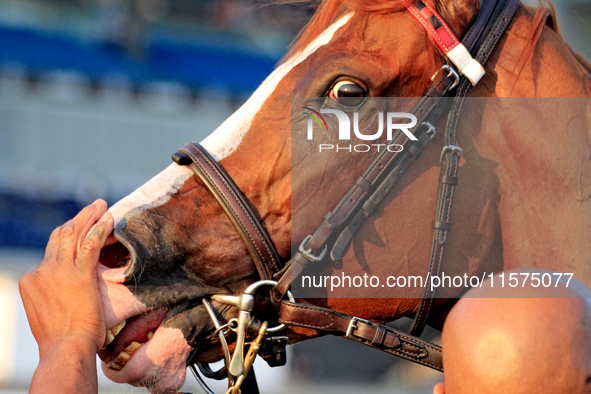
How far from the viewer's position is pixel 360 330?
168cm

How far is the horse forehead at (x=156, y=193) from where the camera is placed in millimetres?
1610

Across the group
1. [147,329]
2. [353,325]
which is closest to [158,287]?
[147,329]

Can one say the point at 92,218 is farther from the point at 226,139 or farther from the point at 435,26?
the point at 435,26

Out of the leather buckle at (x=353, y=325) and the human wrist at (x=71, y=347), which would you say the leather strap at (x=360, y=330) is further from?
the human wrist at (x=71, y=347)

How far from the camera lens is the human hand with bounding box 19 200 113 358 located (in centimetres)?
147

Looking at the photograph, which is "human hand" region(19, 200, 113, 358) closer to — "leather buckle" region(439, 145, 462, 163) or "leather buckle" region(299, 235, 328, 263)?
"leather buckle" region(299, 235, 328, 263)

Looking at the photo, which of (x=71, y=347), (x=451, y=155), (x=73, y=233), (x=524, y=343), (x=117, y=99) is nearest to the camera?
(x=524, y=343)

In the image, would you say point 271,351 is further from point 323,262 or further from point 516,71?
point 516,71

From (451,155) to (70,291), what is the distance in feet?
3.87

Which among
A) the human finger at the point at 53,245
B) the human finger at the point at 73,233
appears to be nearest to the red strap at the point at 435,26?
the human finger at the point at 73,233

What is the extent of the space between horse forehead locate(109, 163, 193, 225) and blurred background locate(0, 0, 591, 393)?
672 centimetres

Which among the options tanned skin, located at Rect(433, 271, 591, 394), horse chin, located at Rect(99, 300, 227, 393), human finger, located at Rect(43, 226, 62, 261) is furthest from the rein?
tanned skin, located at Rect(433, 271, 591, 394)

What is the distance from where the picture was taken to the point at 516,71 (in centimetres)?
172

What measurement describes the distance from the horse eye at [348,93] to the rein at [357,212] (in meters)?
0.18
